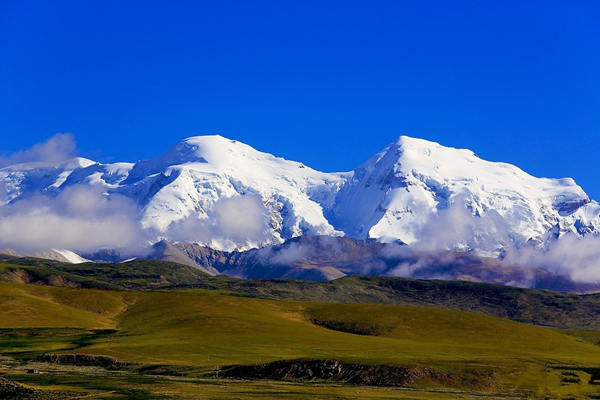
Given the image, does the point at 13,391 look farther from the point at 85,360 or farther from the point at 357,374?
the point at 85,360

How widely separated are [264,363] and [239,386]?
2674 centimetres

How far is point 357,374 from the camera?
144125 mm

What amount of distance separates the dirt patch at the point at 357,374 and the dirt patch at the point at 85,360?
74.2 ft

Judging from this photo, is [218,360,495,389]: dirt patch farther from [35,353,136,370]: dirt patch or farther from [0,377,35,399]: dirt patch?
[0,377,35,399]: dirt patch

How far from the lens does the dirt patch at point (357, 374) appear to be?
13962cm

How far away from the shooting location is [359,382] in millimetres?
141000

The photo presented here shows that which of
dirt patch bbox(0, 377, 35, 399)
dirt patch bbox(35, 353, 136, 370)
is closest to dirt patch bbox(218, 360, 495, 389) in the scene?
dirt patch bbox(35, 353, 136, 370)

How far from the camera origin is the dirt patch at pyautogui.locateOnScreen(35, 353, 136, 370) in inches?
6264

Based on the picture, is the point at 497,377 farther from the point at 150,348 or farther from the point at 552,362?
the point at 150,348

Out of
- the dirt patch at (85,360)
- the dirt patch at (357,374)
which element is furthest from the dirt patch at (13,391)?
the dirt patch at (85,360)

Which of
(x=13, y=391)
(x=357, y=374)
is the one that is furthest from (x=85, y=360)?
(x=13, y=391)

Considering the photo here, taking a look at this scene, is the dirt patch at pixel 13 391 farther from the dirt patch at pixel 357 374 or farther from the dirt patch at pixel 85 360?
the dirt patch at pixel 85 360

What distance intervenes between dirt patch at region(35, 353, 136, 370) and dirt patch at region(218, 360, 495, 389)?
22.6m

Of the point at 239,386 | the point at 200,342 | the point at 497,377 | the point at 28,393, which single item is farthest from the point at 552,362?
the point at 28,393
